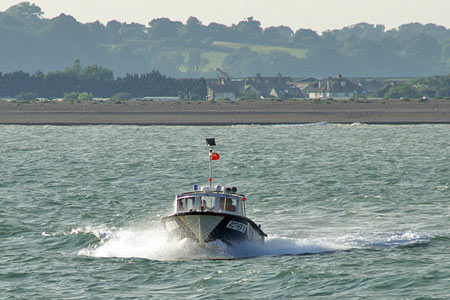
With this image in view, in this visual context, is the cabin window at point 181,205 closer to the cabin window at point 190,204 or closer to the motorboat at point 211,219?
the motorboat at point 211,219

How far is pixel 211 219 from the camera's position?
34.2m

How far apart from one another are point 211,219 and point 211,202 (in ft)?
5.12

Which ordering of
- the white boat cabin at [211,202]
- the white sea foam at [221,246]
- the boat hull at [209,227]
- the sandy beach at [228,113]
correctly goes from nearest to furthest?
the boat hull at [209,227]
the white sea foam at [221,246]
the white boat cabin at [211,202]
the sandy beach at [228,113]

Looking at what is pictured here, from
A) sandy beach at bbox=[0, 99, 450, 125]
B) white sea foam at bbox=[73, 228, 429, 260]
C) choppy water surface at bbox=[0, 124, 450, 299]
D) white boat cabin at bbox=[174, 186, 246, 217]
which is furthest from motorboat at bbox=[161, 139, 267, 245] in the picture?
sandy beach at bbox=[0, 99, 450, 125]

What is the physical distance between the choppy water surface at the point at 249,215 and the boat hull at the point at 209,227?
0.55 m

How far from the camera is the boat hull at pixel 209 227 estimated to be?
3422 centimetres

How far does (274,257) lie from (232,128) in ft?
327

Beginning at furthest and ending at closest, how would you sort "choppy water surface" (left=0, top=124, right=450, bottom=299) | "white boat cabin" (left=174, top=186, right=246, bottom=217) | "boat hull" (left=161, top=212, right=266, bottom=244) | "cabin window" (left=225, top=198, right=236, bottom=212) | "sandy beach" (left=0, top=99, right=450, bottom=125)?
"sandy beach" (left=0, top=99, right=450, bottom=125), "cabin window" (left=225, top=198, right=236, bottom=212), "white boat cabin" (left=174, top=186, right=246, bottom=217), "boat hull" (left=161, top=212, right=266, bottom=244), "choppy water surface" (left=0, top=124, right=450, bottom=299)

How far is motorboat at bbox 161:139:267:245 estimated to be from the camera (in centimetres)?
3425

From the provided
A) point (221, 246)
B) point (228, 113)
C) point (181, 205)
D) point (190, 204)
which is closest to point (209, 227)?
point (221, 246)

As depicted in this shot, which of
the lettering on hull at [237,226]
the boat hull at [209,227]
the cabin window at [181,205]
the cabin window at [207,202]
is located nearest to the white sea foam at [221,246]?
the boat hull at [209,227]

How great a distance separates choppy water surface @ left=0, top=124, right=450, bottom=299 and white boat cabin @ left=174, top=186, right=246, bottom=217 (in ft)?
5.65

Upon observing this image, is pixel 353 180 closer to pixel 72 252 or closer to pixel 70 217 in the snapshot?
pixel 70 217

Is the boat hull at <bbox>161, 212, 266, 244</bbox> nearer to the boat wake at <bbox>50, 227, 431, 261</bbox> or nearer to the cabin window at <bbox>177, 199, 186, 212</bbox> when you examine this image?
the boat wake at <bbox>50, 227, 431, 261</bbox>
